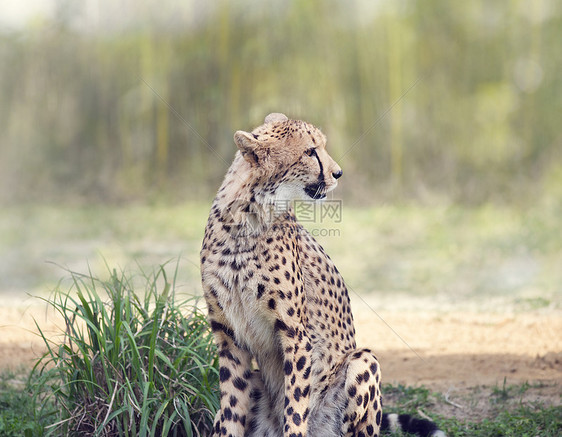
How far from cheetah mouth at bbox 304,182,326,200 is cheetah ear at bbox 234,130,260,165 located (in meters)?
0.19

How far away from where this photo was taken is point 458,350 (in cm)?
409

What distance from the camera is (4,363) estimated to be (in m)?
3.73

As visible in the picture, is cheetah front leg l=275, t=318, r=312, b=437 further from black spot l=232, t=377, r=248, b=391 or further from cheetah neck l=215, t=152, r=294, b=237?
cheetah neck l=215, t=152, r=294, b=237

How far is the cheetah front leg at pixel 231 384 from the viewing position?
2.33 metres

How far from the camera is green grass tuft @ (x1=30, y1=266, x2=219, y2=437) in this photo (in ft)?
8.07

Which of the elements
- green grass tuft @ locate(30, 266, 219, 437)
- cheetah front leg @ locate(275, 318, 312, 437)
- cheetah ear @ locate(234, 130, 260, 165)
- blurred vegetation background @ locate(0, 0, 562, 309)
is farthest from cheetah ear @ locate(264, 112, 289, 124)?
blurred vegetation background @ locate(0, 0, 562, 309)

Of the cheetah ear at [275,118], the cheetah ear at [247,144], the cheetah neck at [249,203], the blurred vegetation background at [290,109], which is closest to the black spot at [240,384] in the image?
the cheetah neck at [249,203]

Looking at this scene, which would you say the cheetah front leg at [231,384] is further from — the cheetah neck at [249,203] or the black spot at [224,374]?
the cheetah neck at [249,203]

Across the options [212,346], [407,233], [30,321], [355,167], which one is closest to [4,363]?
[30,321]

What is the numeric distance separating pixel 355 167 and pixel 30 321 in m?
4.17

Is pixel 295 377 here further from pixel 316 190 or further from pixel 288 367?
pixel 316 190

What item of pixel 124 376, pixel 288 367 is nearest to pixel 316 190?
pixel 288 367

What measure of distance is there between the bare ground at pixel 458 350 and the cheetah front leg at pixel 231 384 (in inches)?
33.3

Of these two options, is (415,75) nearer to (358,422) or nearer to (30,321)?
Answer: (30,321)
